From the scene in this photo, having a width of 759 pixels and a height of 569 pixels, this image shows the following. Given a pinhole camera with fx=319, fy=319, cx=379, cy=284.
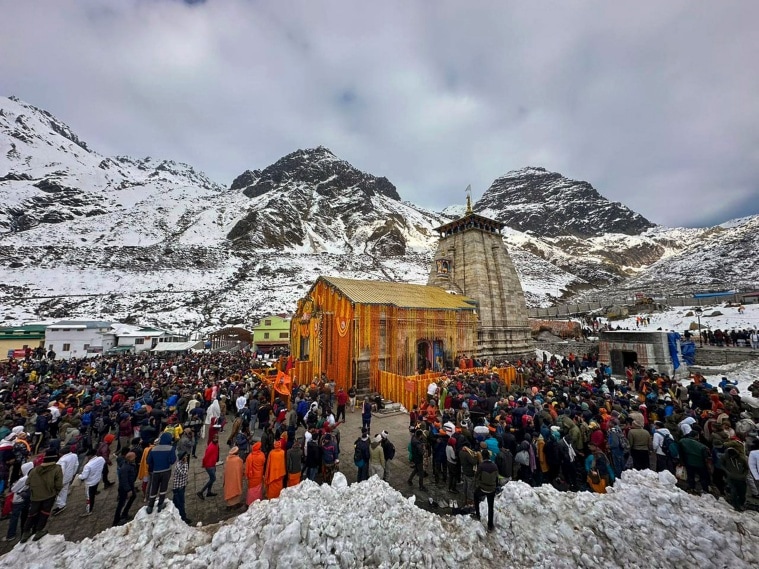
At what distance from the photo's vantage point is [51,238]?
8769 cm

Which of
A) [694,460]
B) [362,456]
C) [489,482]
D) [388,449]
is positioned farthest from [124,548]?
[694,460]

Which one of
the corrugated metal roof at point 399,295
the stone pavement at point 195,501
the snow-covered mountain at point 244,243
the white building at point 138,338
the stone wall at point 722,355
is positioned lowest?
the stone pavement at point 195,501

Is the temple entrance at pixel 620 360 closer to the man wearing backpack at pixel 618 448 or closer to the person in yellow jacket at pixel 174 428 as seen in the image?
the man wearing backpack at pixel 618 448

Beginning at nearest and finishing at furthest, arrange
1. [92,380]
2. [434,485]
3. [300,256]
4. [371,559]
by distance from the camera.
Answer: [371,559] → [434,485] → [92,380] → [300,256]

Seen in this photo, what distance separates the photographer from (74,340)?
120 feet

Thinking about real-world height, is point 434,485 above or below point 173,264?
below

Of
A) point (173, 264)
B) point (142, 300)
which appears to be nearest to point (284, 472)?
point (142, 300)

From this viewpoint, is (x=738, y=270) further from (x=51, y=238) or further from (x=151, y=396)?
(x=51, y=238)

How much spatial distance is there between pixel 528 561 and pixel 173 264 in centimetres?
9182

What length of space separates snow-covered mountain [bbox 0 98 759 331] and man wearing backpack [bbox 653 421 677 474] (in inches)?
2203

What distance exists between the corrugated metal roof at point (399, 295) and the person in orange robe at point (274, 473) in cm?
1035

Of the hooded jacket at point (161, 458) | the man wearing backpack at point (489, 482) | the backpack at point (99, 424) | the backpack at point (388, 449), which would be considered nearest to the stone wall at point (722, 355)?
the man wearing backpack at point (489, 482)

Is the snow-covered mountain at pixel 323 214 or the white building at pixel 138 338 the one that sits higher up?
the snow-covered mountain at pixel 323 214

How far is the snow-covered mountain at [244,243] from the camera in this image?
63719 mm
